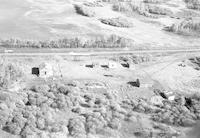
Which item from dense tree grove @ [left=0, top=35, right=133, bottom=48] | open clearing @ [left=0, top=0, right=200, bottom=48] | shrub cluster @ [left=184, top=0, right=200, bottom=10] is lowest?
dense tree grove @ [left=0, top=35, right=133, bottom=48]

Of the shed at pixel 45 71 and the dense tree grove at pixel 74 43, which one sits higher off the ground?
the dense tree grove at pixel 74 43

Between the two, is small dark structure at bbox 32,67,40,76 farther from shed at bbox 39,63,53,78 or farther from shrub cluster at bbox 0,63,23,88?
shrub cluster at bbox 0,63,23,88

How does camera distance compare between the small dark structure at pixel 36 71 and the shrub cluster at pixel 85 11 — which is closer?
the small dark structure at pixel 36 71

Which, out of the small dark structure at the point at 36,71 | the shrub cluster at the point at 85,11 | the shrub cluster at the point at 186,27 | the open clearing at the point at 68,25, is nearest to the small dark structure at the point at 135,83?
the small dark structure at the point at 36,71

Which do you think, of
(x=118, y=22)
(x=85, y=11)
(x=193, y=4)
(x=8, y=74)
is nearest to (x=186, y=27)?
(x=118, y=22)

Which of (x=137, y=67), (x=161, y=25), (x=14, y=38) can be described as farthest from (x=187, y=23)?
(x=14, y=38)

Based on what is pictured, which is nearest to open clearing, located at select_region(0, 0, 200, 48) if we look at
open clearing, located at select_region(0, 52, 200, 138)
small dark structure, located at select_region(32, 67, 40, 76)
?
open clearing, located at select_region(0, 52, 200, 138)

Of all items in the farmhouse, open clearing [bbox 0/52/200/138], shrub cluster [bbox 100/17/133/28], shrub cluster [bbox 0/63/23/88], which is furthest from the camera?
shrub cluster [bbox 100/17/133/28]

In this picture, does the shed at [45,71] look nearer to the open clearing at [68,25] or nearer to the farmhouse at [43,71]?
the farmhouse at [43,71]
